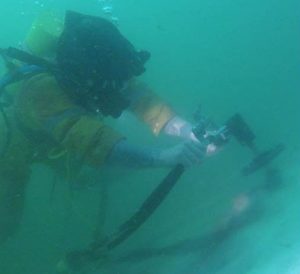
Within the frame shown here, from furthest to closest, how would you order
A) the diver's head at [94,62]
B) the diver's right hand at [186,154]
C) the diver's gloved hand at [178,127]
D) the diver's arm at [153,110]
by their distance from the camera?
the diver's arm at [153,110]
the diver's gloved hand at [178,127]
the diver's head at [94,62]
the diver's right hand at [186,154]

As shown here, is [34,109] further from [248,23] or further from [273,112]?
[248,23]

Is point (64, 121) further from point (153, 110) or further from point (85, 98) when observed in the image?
point (153, 110)

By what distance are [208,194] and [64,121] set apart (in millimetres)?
4037

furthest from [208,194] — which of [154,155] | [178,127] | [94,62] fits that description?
[94,62]

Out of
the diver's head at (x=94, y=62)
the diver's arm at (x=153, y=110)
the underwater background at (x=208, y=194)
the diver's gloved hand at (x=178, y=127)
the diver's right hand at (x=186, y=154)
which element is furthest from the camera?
the diver's arm at (x=153, y=110)

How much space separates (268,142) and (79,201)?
3775mm

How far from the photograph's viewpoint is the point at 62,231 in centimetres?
772

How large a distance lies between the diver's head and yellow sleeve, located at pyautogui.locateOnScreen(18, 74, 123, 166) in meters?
0.12

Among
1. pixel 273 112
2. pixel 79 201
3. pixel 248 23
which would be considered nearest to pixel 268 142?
pixel 273 112

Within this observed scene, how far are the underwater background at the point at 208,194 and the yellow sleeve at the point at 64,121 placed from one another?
1.25 metres

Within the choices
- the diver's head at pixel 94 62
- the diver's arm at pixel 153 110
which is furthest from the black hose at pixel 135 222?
the diver's arm at pixel 153 110

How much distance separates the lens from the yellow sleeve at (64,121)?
3453 mm

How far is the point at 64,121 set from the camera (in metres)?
3.48

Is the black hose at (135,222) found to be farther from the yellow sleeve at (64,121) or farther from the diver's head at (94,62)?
the diver's head at (94,62)
